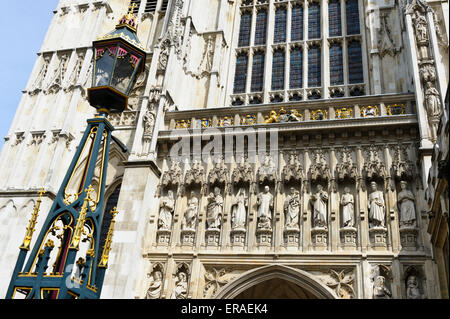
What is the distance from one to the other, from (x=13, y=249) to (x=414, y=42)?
1415 centimetres

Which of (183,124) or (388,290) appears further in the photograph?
(183,124)

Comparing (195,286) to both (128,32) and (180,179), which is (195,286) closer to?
(180,179)

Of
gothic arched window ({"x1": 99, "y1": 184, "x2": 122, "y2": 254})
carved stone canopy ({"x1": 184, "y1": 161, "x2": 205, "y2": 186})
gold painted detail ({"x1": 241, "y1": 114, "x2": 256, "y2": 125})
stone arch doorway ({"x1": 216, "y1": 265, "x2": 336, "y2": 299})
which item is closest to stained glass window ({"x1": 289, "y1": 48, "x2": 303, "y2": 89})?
gold painted detail ({"x1": 241, "y1": 114, "x2": 256, "y2": 125})

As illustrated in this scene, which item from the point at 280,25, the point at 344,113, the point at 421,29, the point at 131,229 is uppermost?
the point at 280,25

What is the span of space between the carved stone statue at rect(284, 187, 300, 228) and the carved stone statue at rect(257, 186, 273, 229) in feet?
1.48

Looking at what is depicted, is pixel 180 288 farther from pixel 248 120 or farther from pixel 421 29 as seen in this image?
pixel 421 29

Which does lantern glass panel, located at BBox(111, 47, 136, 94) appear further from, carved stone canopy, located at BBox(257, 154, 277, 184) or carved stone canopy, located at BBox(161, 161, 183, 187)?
carved stone canopy, located at BBox(257, 154, 277, 184)

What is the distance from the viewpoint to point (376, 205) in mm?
12266

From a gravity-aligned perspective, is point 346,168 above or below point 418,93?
below

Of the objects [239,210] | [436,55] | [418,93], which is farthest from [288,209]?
[436,55]

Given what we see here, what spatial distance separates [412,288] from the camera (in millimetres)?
11102

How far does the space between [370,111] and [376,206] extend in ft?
10.1
